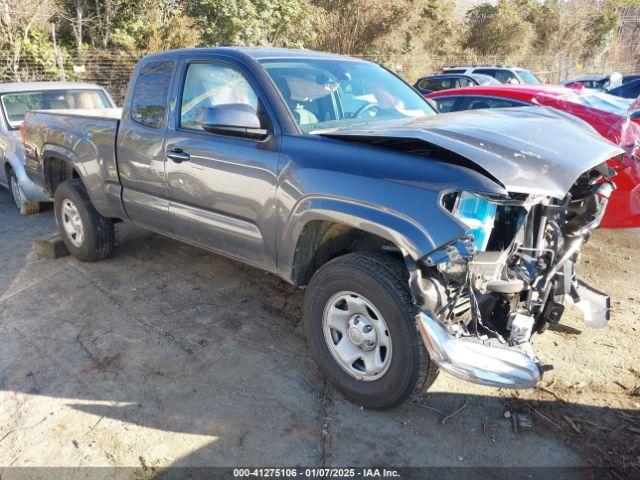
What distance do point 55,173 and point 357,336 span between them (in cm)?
414

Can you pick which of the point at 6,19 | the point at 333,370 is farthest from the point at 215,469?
the point at 6,19

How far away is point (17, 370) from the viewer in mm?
3414

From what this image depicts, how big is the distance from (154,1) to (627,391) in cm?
1428

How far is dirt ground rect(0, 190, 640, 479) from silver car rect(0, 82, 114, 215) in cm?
251

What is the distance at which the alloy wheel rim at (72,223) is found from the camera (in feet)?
16.7

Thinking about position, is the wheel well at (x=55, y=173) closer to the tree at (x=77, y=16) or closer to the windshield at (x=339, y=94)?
the windshield at (x=339, y=94)

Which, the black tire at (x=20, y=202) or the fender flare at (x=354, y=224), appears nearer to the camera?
the fender flare at (x=354, y=224)

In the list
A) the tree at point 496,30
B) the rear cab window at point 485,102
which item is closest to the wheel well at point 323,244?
the rear cab window at point 485,102

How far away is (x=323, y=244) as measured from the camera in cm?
326

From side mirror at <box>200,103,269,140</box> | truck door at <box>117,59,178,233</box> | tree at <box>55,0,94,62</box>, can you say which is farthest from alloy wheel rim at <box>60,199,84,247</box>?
tree at <box>55,0,94,62</box>

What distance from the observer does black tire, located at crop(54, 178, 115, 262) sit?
4.92 metres

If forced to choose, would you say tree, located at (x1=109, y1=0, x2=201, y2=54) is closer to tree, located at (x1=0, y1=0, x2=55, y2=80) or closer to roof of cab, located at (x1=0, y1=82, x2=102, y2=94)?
tree, located at (x1=0, y1=0, x2=55, y2=80)

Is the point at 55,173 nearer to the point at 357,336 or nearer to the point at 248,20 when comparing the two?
the point at 357,336

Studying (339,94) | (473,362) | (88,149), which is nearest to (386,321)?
(473,362)
